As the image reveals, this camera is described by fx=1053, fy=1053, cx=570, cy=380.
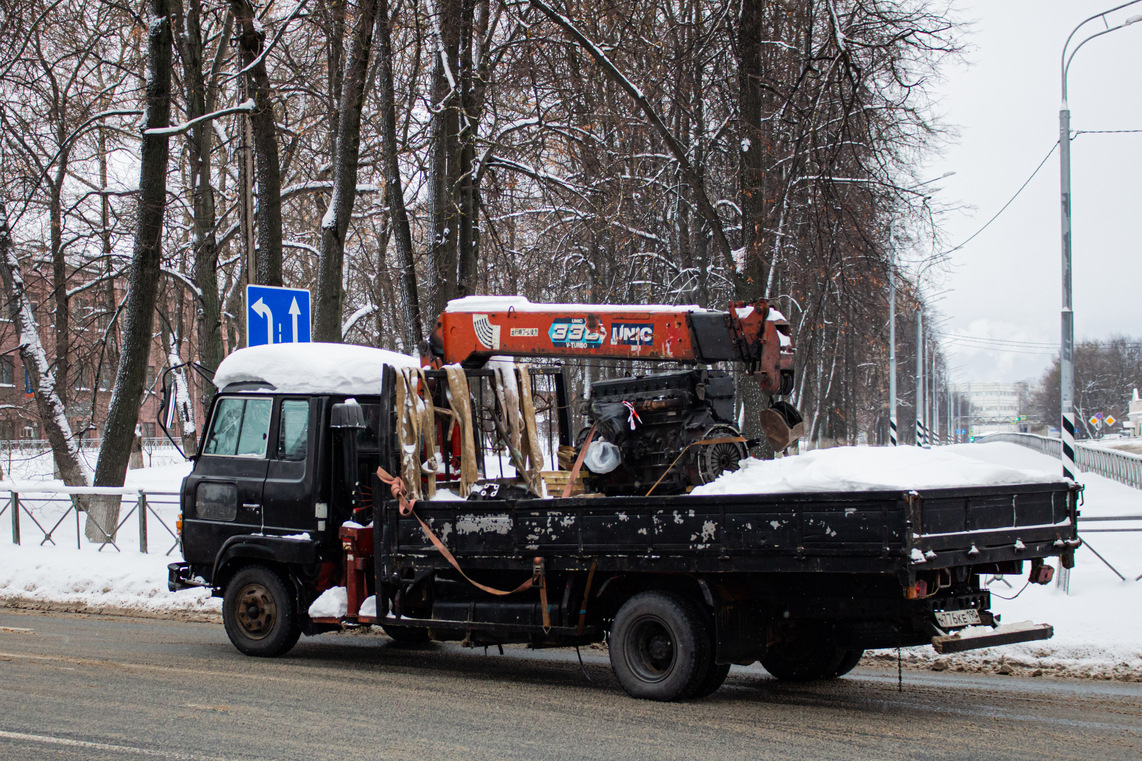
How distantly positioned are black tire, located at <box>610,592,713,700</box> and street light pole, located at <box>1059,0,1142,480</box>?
898 centimetres

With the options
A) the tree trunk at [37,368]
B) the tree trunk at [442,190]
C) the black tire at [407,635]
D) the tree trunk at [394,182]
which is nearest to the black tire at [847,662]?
the black tire at [407,635]

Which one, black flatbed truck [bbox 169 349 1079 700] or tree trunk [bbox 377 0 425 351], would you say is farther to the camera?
tree trunk [bbox 377 0 425 351]

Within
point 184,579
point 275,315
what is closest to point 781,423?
point 184,579

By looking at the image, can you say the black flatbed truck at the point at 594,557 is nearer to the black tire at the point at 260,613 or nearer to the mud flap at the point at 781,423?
the black tire at the point at 260,613

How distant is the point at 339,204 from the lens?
15633mm

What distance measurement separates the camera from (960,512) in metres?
6.38

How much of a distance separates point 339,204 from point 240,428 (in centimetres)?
674

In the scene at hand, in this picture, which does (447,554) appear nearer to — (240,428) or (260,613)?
(260,613)

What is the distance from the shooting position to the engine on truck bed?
327 inches

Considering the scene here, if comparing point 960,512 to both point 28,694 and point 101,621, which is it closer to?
point 28,694

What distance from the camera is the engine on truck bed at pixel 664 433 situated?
830cm

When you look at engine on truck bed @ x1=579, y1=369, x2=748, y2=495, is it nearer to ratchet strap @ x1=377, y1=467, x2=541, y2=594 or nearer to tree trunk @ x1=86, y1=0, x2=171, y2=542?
ratchet strap @ x1=377, y1=467, x2=541, y2=594

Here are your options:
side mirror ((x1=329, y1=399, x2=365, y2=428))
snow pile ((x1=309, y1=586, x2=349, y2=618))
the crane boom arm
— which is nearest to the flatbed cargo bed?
side mirror ((x1=329, y1=399, x2=365, y2=428))

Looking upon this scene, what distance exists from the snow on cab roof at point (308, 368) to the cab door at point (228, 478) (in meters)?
0.21
